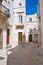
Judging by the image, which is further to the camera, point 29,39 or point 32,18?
point 32,18

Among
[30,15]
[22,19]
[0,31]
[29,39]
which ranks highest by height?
[30,15]

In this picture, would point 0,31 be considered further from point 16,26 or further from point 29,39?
point 29,39

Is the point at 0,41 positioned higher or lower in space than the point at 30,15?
lower

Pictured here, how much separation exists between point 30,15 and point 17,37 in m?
10.3

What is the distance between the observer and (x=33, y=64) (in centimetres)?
529

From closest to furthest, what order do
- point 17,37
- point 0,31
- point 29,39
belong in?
1. point 0,31
2. point 17,37
3. point 29,39

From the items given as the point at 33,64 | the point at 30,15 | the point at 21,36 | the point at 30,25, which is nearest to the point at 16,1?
the point at 21,36

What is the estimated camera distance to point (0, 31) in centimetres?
1216

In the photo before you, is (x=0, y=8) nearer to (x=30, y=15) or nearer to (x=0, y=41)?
(x=0, y=41)

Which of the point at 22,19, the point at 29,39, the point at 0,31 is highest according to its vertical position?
the point at 22,19

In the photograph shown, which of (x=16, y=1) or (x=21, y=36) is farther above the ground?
(x=16, y=1)

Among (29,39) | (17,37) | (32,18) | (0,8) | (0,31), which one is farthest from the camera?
(32,18)

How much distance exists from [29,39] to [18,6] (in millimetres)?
8032

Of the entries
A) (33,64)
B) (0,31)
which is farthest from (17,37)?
(33,64)
